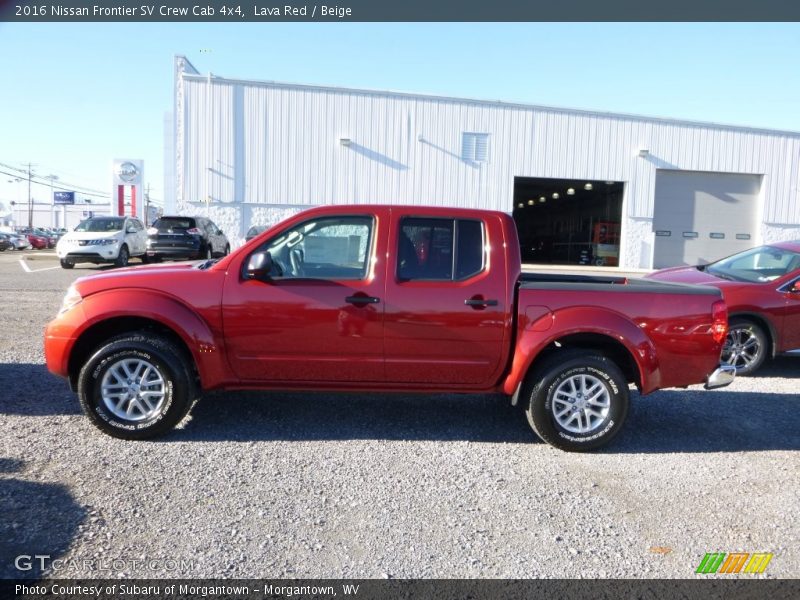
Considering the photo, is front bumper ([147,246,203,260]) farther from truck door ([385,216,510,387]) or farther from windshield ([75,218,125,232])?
truck door ([385,216,510,387])

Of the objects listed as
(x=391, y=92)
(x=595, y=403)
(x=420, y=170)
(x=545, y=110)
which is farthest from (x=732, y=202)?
(x=595, y=403)

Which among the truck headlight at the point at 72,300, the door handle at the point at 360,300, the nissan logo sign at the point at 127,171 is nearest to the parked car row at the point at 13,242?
the nissan logo sign at the point at 127,171

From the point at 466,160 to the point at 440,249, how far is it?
949 inches

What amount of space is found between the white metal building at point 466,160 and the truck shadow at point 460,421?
21851mm

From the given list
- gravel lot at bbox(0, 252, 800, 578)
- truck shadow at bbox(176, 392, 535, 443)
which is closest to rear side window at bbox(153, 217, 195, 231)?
gravel lot at bbox(0, 252, 800, 578)

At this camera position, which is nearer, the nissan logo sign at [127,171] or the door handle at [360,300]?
the door handle at [360,300]

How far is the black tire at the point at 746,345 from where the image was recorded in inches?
286

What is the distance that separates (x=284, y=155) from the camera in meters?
26.8

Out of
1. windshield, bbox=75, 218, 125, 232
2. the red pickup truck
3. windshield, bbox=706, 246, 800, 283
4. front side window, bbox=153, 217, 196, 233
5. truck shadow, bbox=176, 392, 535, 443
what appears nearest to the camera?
the red pickup truck

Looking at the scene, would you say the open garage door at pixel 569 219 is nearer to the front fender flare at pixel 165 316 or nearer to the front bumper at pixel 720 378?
the front bumper at pixel 720 378

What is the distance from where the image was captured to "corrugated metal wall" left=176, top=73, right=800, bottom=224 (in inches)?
1040

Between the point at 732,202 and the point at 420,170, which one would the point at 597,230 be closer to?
the point at 732,202

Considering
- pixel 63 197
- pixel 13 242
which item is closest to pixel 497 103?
pixel 13 242

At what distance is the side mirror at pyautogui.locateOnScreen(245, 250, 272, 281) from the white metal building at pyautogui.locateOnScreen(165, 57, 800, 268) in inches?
893
